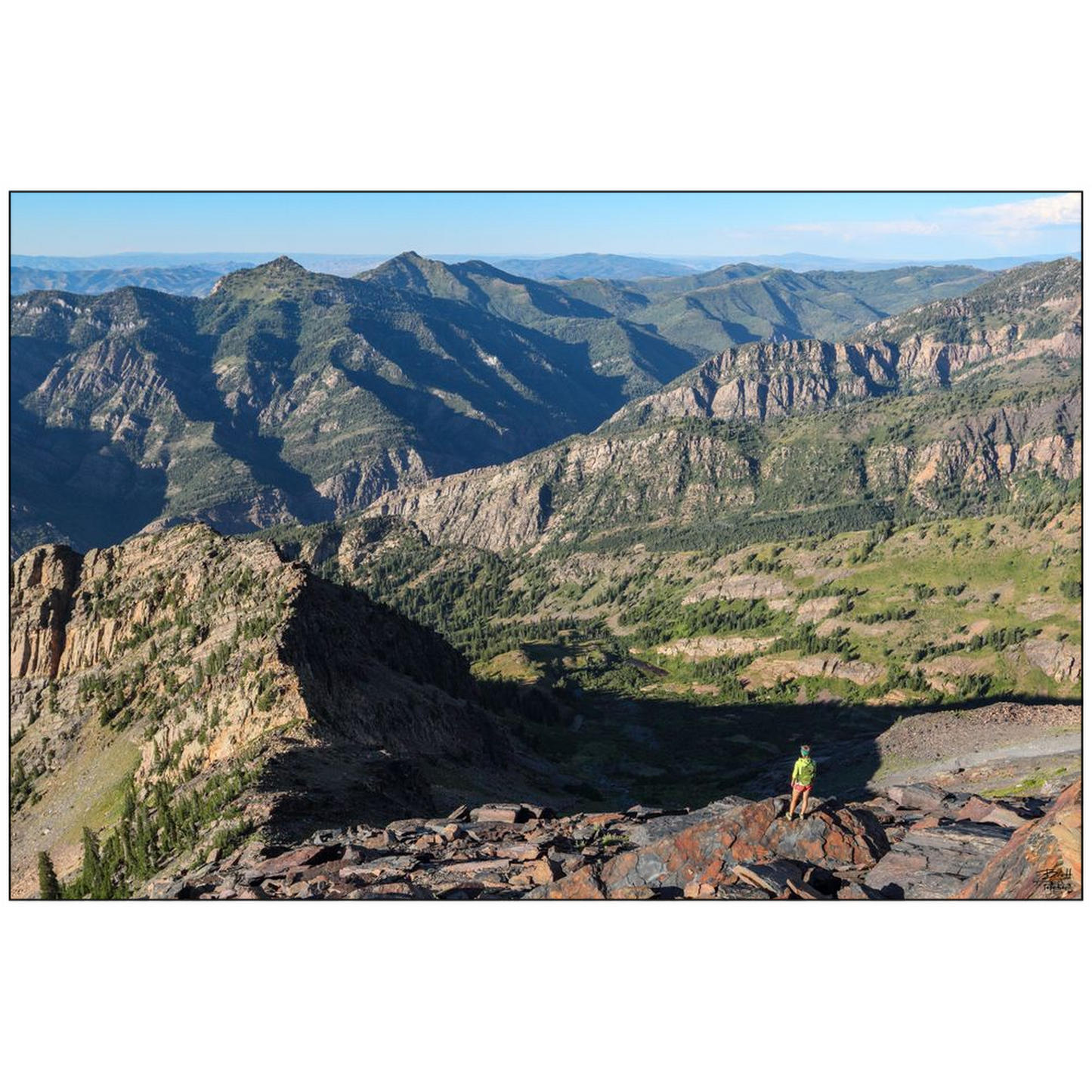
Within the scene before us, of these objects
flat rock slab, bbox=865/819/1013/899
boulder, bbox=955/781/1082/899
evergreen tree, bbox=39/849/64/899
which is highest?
boulder, bbox=955/781/1082/899

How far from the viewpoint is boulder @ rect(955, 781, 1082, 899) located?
46.0 meters

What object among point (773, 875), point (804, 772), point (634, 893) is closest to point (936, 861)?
point (804, 772)

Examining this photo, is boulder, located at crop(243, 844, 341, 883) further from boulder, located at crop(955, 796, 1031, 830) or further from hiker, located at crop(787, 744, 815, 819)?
boulder, located at crop(955, 796, 1031, 830)

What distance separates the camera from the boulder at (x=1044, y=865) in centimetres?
4603

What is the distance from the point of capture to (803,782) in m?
53.9

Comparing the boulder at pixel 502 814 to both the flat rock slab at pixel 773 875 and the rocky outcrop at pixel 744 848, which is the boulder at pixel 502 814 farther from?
the flat rock slab at pixel 773 875

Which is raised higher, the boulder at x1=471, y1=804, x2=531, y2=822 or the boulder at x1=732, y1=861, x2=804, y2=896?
the boulder at x1=732, y1=861, x2=804, y2=896

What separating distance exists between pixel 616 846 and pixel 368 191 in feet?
144

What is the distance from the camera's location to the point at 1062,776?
90125mm

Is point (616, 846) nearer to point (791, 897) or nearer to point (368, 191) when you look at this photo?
point (791, 897)

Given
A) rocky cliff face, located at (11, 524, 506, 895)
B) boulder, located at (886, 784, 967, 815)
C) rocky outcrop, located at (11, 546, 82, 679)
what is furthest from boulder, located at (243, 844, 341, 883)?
rocky outcrop, located at (11, 546, 82, 679)

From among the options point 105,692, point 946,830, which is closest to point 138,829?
point 105,692

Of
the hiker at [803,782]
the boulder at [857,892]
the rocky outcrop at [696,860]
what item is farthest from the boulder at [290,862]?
the boulder at [857,892]

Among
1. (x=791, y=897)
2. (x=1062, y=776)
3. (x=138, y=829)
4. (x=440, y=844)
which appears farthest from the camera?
(x=1062, y=776)
